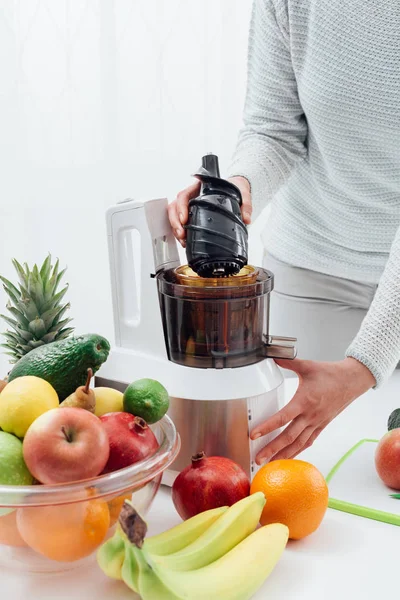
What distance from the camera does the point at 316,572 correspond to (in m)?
0.83

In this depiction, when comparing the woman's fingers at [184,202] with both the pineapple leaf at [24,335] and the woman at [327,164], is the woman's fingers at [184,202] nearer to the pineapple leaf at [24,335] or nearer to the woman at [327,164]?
the woman at [327,164]

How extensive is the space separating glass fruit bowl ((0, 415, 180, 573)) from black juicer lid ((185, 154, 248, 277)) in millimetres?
299

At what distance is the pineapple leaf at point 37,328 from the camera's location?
125cm

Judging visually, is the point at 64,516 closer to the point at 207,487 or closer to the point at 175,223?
the point at 207,487

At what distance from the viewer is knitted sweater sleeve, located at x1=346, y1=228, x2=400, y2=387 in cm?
110

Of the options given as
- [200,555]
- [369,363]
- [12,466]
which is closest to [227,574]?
[200,555]

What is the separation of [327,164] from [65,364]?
94 cm

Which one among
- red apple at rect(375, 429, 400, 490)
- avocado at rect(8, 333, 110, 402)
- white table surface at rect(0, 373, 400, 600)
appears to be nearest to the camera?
white table surface at rect(0, 373, 400, 600)

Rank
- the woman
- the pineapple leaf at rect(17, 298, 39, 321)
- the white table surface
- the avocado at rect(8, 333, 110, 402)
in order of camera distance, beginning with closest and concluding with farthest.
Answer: the white table surface
the avocado at rect(8, 333, 110, 402)
the pineapple leaf at rect(17, 298, 39, 321)
the woman

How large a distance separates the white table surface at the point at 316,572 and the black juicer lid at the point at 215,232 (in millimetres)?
335

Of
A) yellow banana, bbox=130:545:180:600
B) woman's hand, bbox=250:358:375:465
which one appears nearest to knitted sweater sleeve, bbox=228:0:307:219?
woman's hand, bbox=250:358:375:465

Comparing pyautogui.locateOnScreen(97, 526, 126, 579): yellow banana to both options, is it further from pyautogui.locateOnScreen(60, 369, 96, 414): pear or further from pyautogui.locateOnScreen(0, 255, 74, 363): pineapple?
pyautogui.locateOnScreen(0, 255, 74, 363): pineapple

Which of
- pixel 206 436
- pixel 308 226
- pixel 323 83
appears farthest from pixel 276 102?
pixel 206 436

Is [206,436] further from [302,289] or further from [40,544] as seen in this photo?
[302,289]
